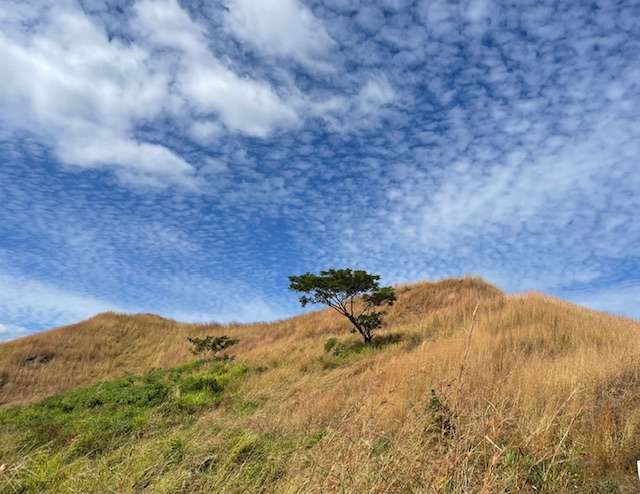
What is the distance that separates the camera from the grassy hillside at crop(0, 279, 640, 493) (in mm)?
4199

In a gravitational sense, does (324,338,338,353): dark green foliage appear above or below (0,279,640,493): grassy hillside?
above

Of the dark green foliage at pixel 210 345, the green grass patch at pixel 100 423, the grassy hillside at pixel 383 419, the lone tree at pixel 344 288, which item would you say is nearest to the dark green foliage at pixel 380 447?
the grassy hillside at pixel 383 419

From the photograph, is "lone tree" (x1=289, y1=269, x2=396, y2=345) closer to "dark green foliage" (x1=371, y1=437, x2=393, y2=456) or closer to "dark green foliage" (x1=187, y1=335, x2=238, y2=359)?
"dark green foliage" (x1=187, y1=335, x2=238, y2=359)

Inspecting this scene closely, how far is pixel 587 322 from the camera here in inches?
521

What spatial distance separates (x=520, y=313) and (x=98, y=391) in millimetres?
14489

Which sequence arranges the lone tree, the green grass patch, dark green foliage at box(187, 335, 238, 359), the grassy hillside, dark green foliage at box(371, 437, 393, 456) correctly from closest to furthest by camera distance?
the grassy hillside
dark green foliage at box(371, 437, 393, 456)
the green grass patch
the lone tree
dark green foliage at box(187, 335, 238, 359)

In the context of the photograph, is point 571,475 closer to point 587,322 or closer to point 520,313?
point 587,322

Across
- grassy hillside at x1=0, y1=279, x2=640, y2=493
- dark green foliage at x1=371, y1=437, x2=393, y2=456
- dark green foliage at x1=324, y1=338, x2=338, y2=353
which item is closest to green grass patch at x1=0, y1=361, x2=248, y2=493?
grassy hillside at x1=0, y1=279, x2=640, y2=493

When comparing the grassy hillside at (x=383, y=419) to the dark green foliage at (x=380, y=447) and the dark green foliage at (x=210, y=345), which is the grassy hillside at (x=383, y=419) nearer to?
the dark green foliage at (x=380, y=447)

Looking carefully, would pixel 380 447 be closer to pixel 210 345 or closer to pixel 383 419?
pixel 383 419

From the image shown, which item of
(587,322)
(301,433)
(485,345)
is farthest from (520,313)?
(301,433)

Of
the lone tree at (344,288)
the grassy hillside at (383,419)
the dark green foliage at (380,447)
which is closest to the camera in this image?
the grassy hillside at (383,419)

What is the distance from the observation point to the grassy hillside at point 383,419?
420 centimetres

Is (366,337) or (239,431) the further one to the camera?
(366,337)
